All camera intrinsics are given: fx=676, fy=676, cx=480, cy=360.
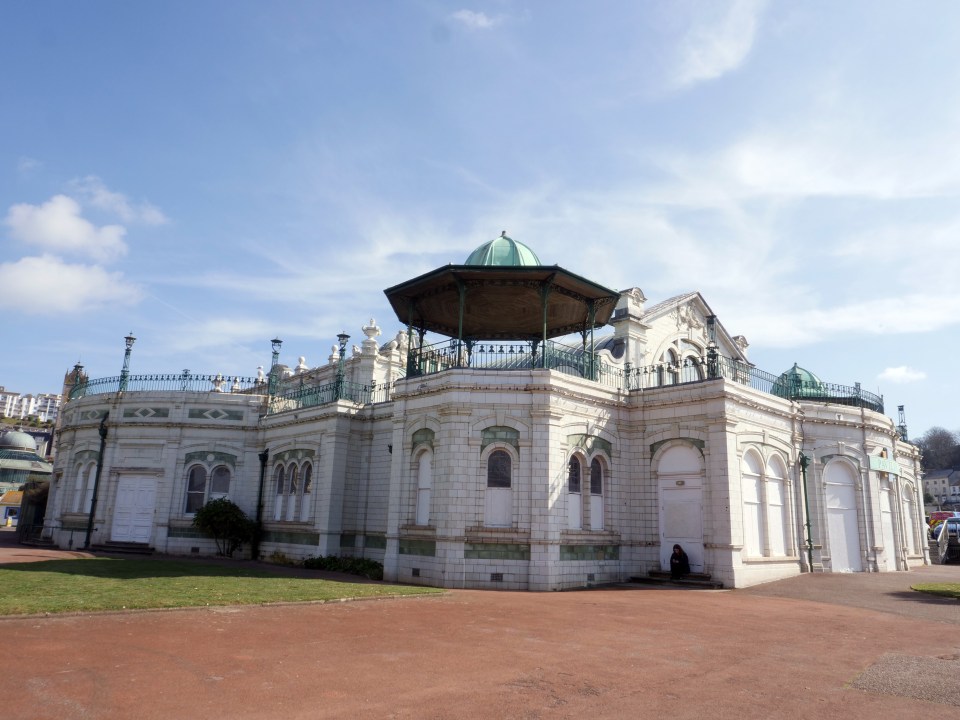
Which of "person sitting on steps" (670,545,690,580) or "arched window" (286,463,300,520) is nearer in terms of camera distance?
"person sitting on steps" (670,545,690,580)

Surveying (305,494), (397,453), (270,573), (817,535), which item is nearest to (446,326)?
(397,453)

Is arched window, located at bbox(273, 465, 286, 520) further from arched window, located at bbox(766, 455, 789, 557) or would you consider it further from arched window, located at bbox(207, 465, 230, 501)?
arched window, located at bbox(766, 455, 789, 557)

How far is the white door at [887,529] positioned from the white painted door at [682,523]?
32.1 feet

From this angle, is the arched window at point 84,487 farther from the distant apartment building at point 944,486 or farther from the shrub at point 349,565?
the distant apartment building at point 944,486

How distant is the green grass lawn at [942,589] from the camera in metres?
16.8

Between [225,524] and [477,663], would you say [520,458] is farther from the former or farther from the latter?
[225,524]

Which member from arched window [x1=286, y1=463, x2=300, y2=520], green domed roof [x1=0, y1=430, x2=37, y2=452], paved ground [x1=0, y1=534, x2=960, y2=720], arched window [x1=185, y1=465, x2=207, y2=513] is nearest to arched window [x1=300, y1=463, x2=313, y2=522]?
arched window [x1=286, y1=463, x2=300, y2=520]

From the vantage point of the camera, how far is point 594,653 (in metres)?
9.92

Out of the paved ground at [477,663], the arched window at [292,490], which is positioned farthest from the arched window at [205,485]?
the paved ground at [477,663]

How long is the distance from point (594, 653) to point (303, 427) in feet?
62.0

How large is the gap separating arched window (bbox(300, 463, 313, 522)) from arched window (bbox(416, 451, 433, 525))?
21.7ft

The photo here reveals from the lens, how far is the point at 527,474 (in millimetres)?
19266

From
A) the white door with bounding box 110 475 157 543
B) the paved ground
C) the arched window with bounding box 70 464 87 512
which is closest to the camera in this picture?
the paved ground

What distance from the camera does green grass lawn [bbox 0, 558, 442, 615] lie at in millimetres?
12531
